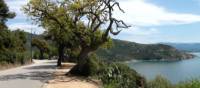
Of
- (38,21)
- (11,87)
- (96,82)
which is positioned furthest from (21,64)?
(11,87)

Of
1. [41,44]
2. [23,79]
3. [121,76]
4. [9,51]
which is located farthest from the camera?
[41,44]

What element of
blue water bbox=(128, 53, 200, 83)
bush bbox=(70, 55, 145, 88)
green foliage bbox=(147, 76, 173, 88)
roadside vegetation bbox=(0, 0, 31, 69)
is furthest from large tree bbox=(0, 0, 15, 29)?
green foliage bbox=(147, 76, 173, 88)

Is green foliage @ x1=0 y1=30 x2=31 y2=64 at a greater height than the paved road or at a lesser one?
greater

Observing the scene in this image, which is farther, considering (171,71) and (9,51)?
(171,71)

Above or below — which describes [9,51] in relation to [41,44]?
below

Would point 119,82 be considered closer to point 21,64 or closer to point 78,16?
point 78,16

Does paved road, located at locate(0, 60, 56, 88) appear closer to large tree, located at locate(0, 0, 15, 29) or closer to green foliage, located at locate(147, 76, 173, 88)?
green foliage, located at locate(147, 76, 173, 88)

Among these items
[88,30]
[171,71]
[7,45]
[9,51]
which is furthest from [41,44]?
[88,30]

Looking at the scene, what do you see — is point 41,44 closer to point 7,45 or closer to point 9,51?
point 7,45

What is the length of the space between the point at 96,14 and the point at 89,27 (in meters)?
1.92

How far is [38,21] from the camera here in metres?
40.5

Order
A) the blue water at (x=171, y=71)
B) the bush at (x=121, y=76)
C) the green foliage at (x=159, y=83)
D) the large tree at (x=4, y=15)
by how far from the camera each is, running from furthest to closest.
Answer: the large tree at (x=4, y=15), the blue water at (x=171, y=71), the green foliage at (x=159, y=83), the bush at (x=121, y=76)

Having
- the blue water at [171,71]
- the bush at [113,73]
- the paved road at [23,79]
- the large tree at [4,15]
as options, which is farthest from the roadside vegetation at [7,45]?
the bush at [113,73]

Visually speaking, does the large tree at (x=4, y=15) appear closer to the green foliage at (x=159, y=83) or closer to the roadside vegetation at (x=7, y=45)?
the roadside vegetation at (x=7, y=45)
